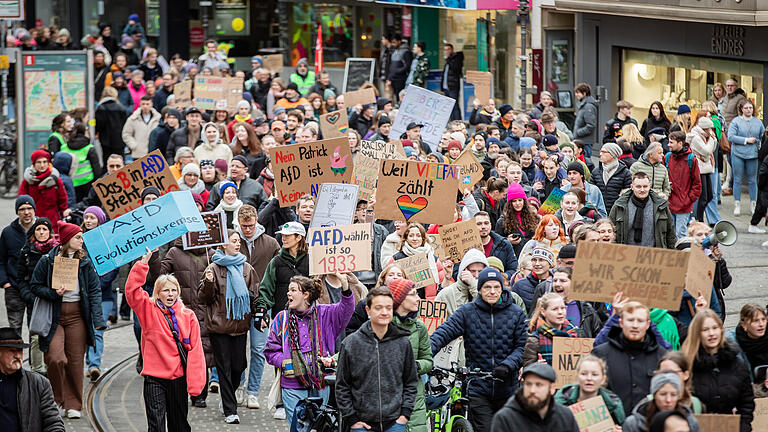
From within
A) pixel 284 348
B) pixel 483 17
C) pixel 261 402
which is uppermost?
pixel 483 17

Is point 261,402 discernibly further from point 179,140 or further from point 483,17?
point 483,17

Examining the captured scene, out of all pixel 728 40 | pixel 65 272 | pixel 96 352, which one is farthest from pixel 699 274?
pixel 728 40

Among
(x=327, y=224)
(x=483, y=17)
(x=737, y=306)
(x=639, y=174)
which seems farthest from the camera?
(x=483, y=17)

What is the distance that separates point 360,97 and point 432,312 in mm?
12317

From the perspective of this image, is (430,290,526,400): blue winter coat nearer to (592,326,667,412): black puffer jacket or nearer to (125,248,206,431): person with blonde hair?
(592,326,667,412): black puffer jacket

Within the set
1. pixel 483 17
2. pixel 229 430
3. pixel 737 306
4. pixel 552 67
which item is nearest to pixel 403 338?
pixel 229 430

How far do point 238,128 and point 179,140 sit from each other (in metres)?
1.33

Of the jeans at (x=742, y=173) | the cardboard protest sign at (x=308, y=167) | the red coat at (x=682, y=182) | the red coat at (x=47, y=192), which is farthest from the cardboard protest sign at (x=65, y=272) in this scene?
the jeans at (x=742, y=173)

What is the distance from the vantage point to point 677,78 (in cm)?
2547

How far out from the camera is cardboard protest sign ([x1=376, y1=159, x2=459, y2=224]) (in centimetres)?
1327

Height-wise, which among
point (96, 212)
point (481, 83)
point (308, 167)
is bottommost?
point (96, 212)

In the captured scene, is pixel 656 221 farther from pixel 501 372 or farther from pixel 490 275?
pixel 501 372

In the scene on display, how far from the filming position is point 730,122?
21094 millimetres

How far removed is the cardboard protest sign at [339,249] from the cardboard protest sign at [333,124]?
8.82 metres
